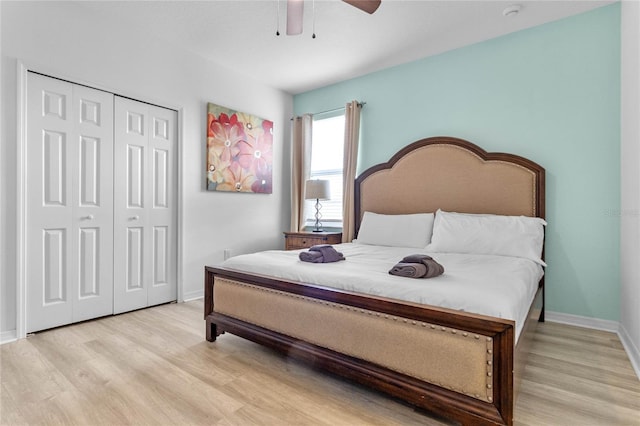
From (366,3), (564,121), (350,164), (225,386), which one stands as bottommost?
(225,386)

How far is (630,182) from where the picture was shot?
230 centimetres

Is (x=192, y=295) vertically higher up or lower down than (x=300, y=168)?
lower down

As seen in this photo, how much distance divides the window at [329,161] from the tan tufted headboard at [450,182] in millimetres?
454

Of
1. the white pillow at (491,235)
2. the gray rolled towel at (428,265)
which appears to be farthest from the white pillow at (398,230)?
the gray rolled towel at (428,265)

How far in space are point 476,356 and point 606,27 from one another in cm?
304

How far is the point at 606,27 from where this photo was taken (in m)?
2.74

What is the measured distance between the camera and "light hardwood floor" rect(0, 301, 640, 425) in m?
1.54

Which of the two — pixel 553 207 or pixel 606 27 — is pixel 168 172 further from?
pixel 606 27

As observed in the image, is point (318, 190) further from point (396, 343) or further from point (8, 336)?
point (8, 336)

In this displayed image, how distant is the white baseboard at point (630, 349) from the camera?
2.00 m

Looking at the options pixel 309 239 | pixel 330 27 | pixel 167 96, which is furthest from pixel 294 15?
pixel 309 239

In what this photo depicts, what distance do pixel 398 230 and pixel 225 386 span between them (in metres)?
2.15

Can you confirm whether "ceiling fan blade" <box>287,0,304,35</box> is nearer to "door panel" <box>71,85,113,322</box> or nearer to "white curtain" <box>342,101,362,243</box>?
"door panel" <box>71,85,113,322</box>

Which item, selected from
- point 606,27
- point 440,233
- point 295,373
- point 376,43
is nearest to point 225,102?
point 376,43
